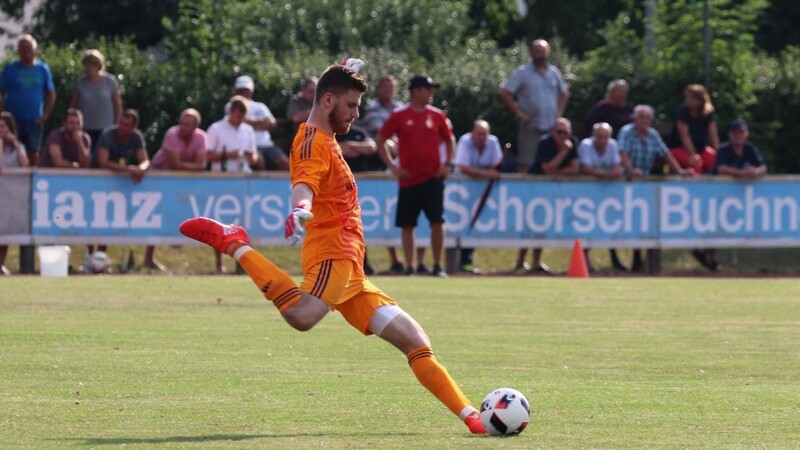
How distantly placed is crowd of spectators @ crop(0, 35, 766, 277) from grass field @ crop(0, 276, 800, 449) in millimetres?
2587

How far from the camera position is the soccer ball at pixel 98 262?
67.1ft

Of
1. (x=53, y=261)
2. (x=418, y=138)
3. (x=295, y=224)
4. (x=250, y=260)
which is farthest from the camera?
(x=418, y=138)

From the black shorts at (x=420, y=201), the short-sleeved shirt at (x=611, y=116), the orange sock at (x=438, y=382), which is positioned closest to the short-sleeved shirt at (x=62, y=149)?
the black shorts at (x=420, y=201)

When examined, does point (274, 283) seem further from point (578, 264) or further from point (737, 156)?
point (737, 156)

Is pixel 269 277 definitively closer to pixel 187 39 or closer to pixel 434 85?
pixel 434 85

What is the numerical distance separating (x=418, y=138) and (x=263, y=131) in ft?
11.9

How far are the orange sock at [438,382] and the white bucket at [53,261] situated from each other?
12098 mm

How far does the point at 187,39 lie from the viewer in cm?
3231

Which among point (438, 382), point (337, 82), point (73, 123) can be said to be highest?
point (337, 82)

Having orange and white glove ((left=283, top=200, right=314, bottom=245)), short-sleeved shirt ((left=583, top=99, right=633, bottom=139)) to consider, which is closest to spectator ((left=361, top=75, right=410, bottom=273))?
short-sleeved shirt ((left=583, top=99, right=633, bottom=139))

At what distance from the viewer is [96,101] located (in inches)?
878

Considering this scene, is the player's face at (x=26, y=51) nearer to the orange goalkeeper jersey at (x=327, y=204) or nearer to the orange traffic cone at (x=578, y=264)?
the orange traffic cone at (x=578, y=264)

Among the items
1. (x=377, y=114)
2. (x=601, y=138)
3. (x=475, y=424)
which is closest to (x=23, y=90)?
(x=377, y=114)

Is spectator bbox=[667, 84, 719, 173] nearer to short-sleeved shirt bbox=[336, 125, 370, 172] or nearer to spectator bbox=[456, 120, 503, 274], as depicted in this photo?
spectator bbox=[456, 120, 503, 274]
